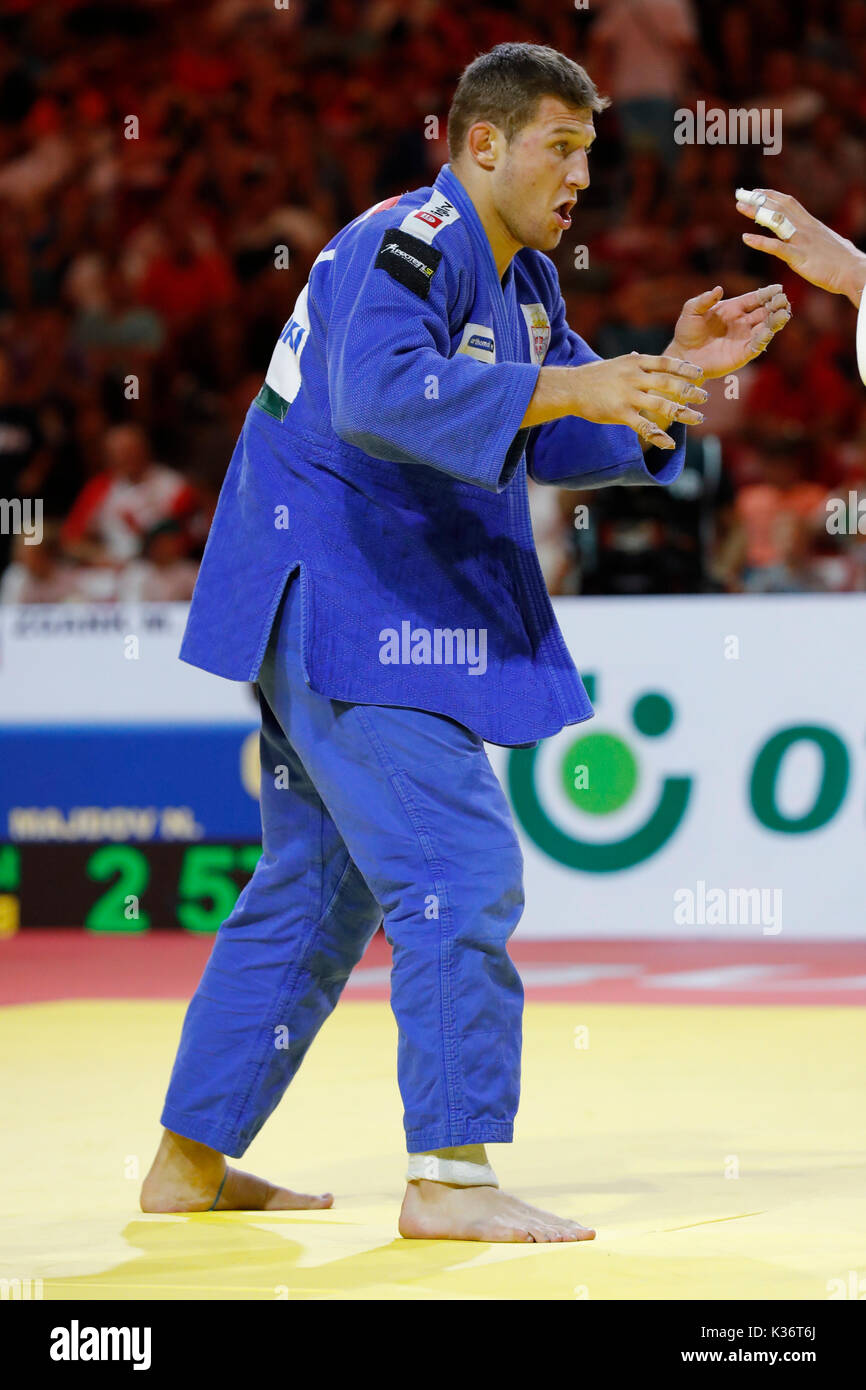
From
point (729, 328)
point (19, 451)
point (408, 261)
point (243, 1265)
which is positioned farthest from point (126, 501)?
point (243, 1265)

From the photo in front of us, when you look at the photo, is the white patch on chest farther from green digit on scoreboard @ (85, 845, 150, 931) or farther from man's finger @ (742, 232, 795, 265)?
green digit on scoreboard @ (85, 845, 150, 931)

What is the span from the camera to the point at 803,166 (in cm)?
A: 965

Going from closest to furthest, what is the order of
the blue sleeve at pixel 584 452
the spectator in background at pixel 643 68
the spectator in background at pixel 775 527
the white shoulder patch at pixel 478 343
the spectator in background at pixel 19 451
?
1. the white shoulder patch at pixel 478 343
2. the blue sleeve at pixel 584 452
3. the spectator in background at pixel 775 527
4. the spectator in background at pixel 19 451
5. the spectator in background at pixel 643 68

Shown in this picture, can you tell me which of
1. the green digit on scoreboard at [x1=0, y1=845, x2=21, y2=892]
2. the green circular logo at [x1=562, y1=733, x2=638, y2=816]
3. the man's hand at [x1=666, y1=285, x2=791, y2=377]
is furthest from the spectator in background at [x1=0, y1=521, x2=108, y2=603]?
the man's hand at [x1=666, y1=285, x2=791, y2=377]

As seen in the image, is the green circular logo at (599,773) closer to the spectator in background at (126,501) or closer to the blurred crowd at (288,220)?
the blurred crowd at (288,220)

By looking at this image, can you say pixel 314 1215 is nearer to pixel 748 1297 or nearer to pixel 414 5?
pixel 748 1297

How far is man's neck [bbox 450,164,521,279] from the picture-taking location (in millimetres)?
3006

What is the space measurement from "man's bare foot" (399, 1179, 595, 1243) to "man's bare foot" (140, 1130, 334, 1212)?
1.01 ft

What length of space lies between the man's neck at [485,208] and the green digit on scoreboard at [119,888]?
12.7 feet

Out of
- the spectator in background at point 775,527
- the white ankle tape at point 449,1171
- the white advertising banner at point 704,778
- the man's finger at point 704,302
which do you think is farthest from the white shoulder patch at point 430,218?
the spectator in background at point 775,527

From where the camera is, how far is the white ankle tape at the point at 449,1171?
2.77 meters

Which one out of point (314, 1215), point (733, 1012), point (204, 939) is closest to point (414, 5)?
point (204, 939)

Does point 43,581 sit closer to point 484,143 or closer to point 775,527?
point 775,527

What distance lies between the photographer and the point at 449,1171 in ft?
9.09
